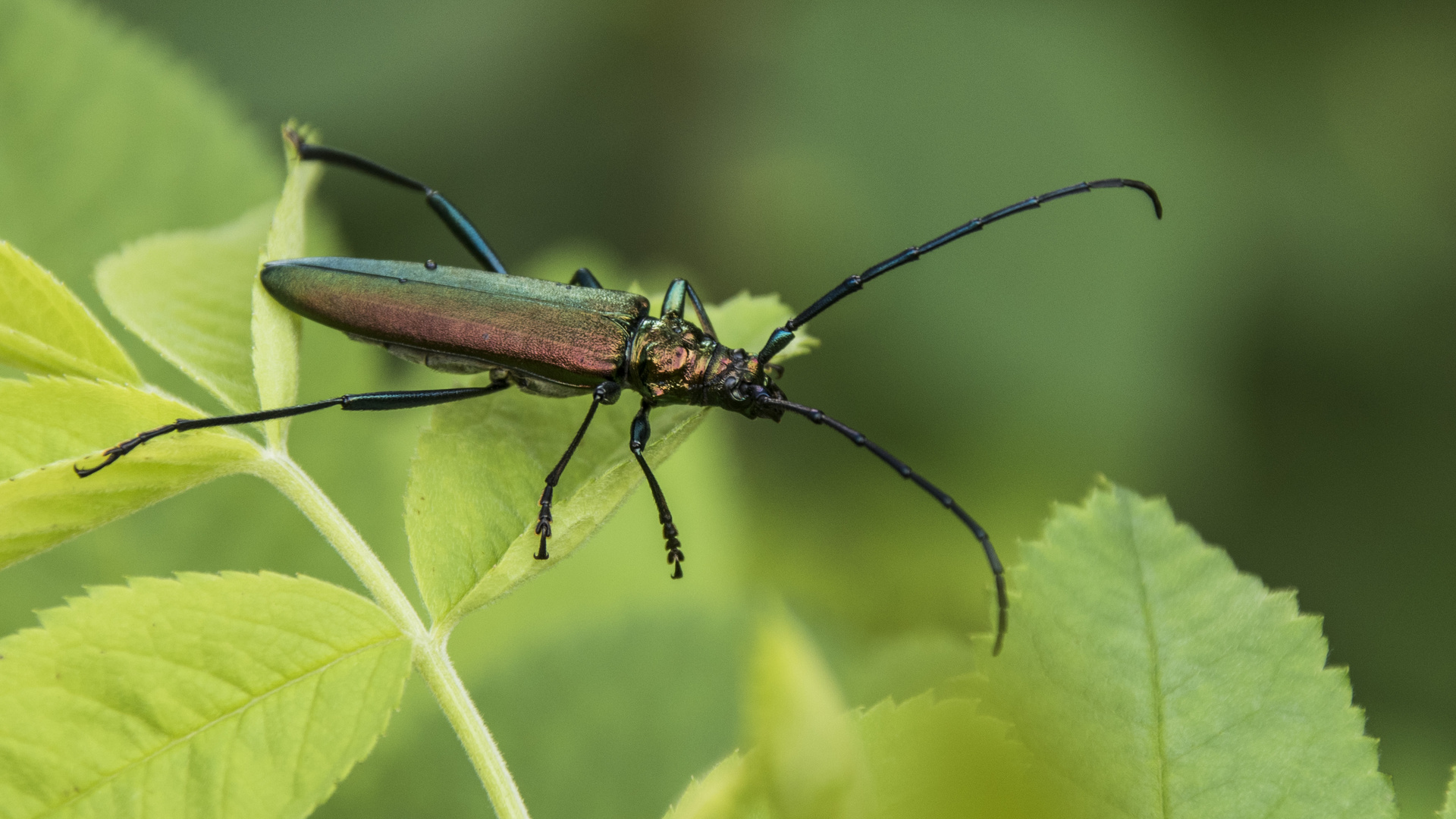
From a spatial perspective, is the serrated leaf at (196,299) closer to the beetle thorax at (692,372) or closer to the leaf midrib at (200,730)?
the leaf midrib at (200,730)

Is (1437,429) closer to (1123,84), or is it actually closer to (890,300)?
(1123,84)

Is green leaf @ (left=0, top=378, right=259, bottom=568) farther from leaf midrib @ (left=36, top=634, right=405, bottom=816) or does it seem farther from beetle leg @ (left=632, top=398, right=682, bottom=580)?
beetle leg @ (left=632, top=398, right=682, bottom=580)

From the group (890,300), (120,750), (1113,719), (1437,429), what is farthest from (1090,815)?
(1437,429)

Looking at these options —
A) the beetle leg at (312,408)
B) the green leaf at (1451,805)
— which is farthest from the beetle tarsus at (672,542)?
the green leaf at (1451,805)

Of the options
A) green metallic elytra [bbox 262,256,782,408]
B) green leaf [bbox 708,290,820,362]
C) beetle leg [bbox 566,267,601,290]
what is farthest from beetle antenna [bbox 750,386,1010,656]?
beetle leg [bbox 566,267,601,290]

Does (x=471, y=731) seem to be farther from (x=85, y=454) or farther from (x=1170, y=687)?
(x=1170, y=687)

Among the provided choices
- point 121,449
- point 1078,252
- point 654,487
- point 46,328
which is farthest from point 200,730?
point 1078,252
